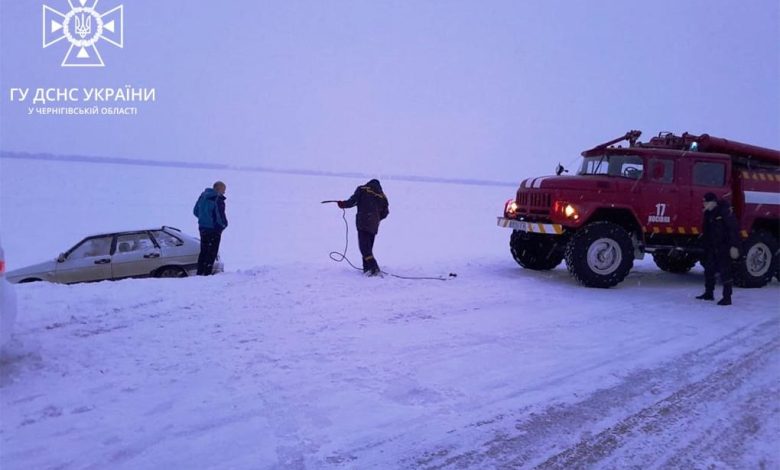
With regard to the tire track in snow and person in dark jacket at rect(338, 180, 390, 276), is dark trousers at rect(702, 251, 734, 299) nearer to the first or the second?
the tire track in snow

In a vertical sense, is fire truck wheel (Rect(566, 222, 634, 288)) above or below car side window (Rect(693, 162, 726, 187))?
below

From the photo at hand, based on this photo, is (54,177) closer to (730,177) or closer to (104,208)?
(104,208)

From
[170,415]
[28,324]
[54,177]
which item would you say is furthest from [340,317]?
[54,177]

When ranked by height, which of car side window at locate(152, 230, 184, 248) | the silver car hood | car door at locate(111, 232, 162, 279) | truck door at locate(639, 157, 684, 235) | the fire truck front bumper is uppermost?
truck door at locate(639, 157, 684, 235)

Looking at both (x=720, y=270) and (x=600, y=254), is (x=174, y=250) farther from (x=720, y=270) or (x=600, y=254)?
(x=720, y=270)

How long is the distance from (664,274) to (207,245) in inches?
333

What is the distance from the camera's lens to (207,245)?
9328 mm

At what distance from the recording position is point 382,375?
14.0ft

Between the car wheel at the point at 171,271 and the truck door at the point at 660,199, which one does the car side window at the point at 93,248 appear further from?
the truck door at the point at 660,199

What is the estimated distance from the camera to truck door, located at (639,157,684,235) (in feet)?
28.5

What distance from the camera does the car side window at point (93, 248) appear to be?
975cm

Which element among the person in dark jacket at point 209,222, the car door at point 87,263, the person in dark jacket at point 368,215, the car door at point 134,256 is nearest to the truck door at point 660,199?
the person in dark jacket at point 368,215

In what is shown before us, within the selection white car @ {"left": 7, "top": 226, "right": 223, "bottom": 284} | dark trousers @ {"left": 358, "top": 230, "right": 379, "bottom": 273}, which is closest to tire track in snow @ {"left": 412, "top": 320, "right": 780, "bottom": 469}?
dark trousers @ {"left": 358, "top": 230, "right": 379, "bottom": 273}

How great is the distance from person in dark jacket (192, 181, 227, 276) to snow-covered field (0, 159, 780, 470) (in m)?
1.52
